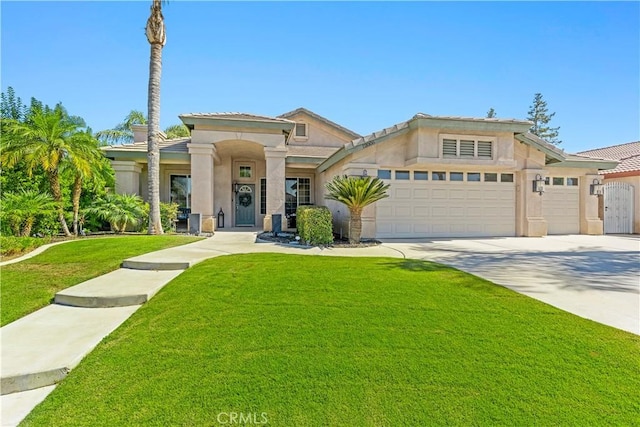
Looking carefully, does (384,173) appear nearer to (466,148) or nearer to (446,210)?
(446,210)

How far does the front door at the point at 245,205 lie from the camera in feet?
59.0

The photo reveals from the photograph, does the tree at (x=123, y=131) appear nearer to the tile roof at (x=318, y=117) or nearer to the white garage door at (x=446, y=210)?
the tile roof at (x=318, y=117)

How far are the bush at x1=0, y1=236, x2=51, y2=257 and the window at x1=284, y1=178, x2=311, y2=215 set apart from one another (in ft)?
37.3

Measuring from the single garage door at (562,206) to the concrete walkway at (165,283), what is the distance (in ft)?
16.6

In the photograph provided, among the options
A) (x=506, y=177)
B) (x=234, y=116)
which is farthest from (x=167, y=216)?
(x=506, y=177)

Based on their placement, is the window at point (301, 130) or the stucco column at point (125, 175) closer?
the stucco column at point (125, 175)

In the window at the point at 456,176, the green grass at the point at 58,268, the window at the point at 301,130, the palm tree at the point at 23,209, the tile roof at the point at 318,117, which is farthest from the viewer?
the window at the point at 301,130

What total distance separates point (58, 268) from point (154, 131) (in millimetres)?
7232

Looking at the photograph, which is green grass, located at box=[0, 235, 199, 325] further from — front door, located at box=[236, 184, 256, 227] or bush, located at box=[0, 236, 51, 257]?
front door, located at box=[236, 184, 256, 227]

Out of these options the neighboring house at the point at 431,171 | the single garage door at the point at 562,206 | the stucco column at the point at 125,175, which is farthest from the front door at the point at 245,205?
the single garage door at the point at 562,206

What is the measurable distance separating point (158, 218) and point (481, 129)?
42.9 feet

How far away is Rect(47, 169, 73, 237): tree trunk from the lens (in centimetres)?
1087

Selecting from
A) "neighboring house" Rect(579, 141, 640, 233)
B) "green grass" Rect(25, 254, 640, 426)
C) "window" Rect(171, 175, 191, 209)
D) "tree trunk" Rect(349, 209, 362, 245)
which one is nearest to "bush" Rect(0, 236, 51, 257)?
"green grass" Rect(25, 254, 640, 426)

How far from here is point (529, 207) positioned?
1318cm
